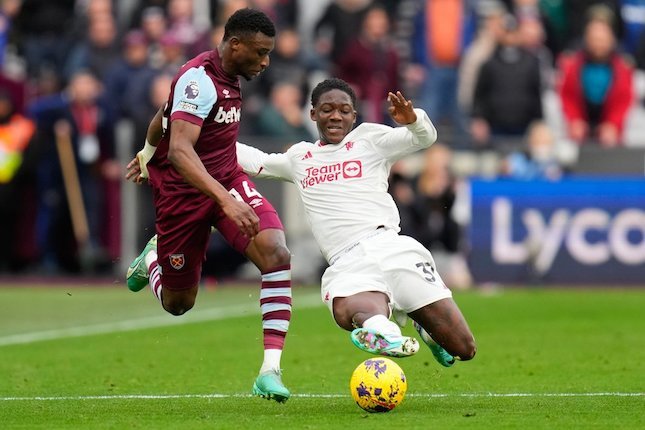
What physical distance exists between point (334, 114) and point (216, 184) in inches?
46.0

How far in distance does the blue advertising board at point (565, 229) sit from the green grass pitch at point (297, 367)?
2.14ft

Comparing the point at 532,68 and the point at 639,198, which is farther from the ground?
the point at 532,68

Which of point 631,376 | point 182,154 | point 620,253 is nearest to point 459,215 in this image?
point 620,253

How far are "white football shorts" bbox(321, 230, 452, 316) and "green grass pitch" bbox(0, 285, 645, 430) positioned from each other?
692mm

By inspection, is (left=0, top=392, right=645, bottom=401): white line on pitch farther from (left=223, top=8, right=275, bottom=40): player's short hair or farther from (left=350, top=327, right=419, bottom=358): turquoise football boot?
(left=223, top=8, right=275, bottom=40): player's short hair

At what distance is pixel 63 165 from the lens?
22281 mm

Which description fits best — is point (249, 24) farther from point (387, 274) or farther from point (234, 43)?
point (387, 274)

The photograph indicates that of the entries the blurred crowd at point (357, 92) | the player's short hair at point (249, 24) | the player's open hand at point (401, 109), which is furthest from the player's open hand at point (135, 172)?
the blurred crowd at point (357, 92)

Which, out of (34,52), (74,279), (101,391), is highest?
(34,52)

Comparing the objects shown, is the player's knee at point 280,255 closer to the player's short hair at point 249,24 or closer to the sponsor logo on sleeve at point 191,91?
the sponsor logo on sleeve at point 191,91

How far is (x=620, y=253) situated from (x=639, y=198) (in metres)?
0.76

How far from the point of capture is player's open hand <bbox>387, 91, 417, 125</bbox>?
988cm

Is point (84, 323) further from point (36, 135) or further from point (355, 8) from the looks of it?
point (355, 8)

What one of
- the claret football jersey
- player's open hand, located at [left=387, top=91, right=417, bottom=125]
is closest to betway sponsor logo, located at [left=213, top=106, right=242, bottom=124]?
the claret football jersey
